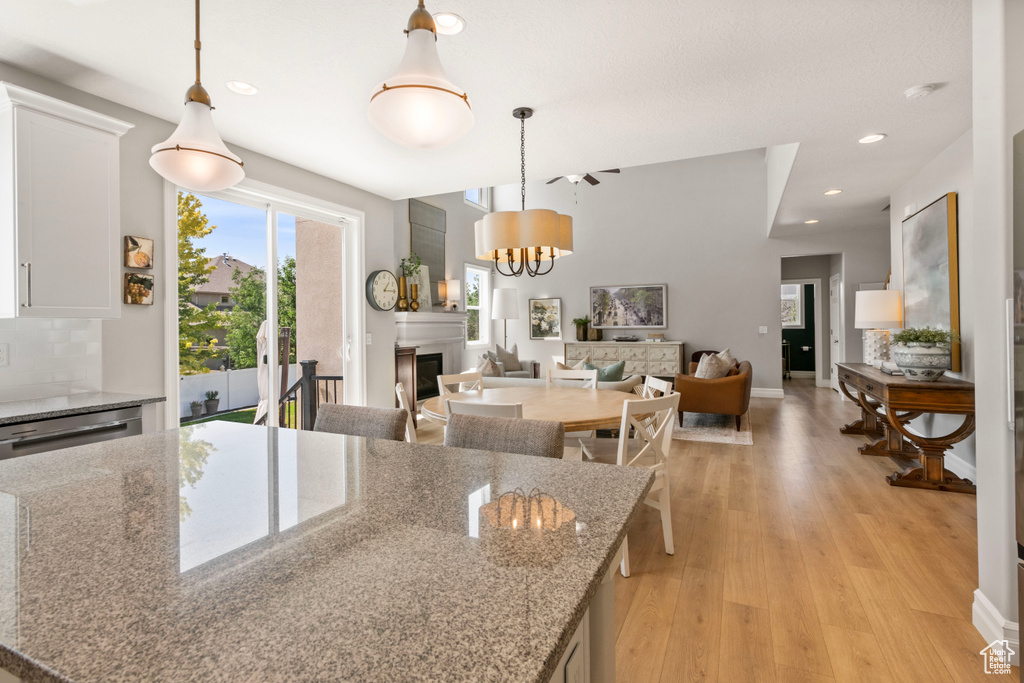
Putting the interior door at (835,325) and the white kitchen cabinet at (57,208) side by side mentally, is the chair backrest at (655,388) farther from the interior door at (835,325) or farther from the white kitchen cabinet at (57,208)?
the interior door at (835,325)

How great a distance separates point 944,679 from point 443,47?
10.0 ft

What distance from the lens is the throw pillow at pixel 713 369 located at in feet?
17.9

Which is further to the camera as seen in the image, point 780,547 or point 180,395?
point 180,395

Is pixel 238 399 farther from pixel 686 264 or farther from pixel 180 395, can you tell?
pixel 686 264

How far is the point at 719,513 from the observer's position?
306 centimetres

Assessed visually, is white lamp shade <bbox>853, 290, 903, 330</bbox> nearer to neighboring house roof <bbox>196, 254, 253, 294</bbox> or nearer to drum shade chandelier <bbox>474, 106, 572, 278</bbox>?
drum shade chandelier <bbox>474, 106, 572, 278</bbox>

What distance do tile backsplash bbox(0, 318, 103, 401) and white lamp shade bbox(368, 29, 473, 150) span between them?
2437 mm

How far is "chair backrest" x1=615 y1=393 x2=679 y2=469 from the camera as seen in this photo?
235 cm

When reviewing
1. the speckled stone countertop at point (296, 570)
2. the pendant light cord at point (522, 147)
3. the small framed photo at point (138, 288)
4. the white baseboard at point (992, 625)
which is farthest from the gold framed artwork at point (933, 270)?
the small framed photo at point (138, 288)

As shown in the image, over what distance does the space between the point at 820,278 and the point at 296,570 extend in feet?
32.5

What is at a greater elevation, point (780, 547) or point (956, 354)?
point (956, 354)

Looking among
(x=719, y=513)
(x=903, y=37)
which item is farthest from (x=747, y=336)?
(x=903, y=37)

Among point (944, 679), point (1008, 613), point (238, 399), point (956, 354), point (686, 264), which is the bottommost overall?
point (944, 679)

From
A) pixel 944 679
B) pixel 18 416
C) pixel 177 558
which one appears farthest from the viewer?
pixel 18 416
